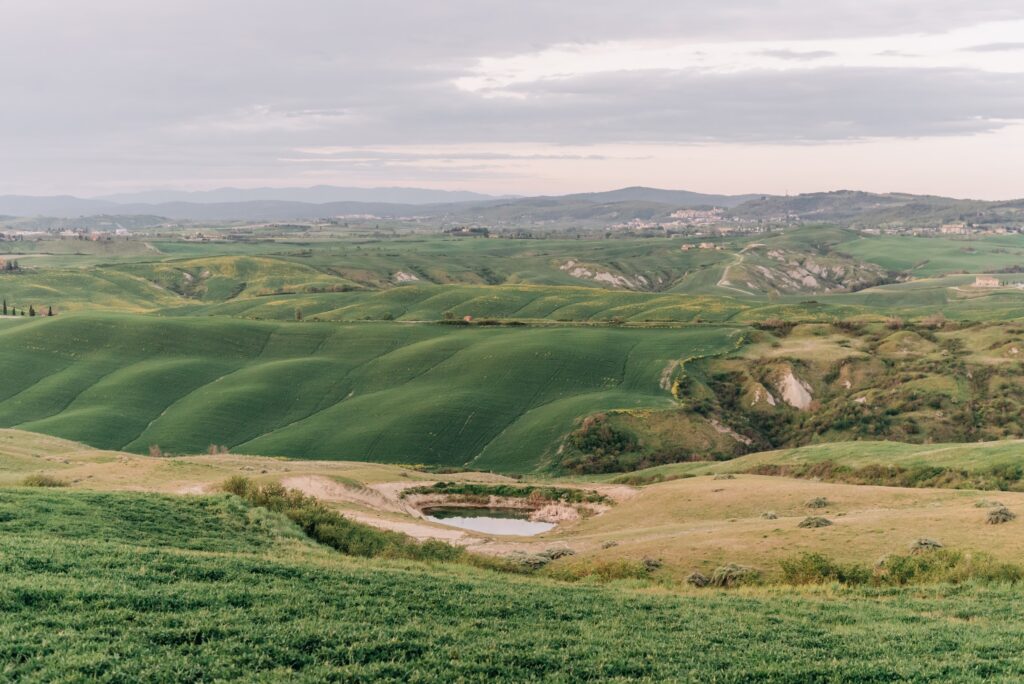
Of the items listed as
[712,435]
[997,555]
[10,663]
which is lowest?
[712,435]

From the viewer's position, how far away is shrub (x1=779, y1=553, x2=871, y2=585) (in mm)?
32656

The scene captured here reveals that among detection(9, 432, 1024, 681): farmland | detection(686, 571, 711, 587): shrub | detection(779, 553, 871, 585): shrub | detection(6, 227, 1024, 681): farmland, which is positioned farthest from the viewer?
detection(686, 571, 711, 587): shrub

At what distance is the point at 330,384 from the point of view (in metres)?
111

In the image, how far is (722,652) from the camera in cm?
2241

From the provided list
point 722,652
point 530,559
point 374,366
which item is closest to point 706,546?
point 530,559

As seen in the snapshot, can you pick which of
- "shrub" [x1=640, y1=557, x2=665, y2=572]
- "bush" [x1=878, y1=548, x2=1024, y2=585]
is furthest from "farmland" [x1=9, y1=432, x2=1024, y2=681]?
"bush" [x1=878, y1=548, x2=1024, y2=585]

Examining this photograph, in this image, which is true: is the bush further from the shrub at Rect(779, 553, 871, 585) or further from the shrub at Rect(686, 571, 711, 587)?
the shrub at Rect(686, 571, 711, 587)

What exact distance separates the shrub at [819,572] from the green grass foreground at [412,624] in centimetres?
247

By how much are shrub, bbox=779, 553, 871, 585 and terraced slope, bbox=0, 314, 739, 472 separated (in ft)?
169

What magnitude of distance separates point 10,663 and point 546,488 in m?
51.8

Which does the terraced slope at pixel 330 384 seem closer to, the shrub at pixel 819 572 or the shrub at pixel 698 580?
the shrub at pixel 698 580

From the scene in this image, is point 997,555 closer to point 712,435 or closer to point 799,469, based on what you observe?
point 799,469

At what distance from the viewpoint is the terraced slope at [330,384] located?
89.4 metres

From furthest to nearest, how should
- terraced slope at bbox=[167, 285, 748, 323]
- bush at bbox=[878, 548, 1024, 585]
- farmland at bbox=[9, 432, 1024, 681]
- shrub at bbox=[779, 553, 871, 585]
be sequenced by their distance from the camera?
terraced slope at bbox=[167, 285, 748, 323] < shrub at bbox=[779, 553, 871, 585] < bush at bbox=[878, 548, 1024, 585] < farmland at bbox=[9, 432, 1024, 681]
